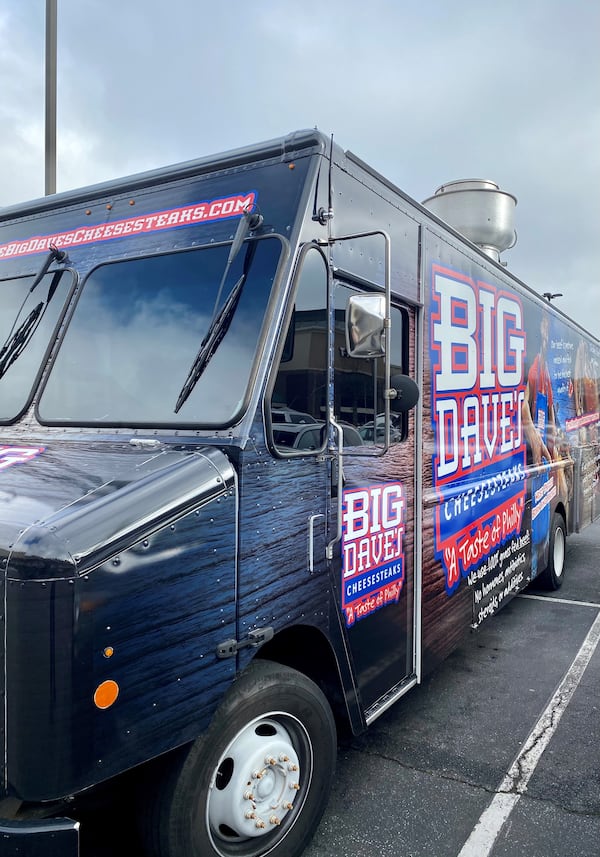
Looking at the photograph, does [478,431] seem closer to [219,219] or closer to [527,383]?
[527,383]

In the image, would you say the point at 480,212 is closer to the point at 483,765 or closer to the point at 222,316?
the point at 222,316

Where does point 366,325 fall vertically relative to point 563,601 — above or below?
above

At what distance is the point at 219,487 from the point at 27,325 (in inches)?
61.9

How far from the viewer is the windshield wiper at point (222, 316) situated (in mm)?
2719

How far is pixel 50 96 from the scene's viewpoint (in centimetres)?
737

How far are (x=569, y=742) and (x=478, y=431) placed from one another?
2018 mm

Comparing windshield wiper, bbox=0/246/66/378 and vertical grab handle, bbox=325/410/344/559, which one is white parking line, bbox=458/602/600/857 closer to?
vertical grab handle, bbox=325/410/344/559

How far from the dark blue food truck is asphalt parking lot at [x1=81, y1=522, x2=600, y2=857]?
1.37 feet

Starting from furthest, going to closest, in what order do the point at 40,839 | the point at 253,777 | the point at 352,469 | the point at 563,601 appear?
the point at 563,601
the point at 352,469
the point at 253,777
the point at 40,839

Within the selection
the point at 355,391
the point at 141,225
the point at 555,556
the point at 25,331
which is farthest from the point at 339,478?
the point at 555,556

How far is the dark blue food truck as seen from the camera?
6.42 feet

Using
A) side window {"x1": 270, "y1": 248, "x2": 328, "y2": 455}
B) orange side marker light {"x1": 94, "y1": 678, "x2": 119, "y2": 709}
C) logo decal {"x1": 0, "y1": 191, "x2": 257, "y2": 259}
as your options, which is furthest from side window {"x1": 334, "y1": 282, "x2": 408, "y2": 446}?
orange side marker light {"x1": 94, "y1": 678, "x2": 119, "y2": 709}

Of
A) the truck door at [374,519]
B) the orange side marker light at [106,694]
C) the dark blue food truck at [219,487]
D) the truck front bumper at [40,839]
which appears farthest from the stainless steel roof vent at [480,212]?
the truck front bumper at [40,839]

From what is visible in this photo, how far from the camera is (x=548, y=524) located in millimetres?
7035
